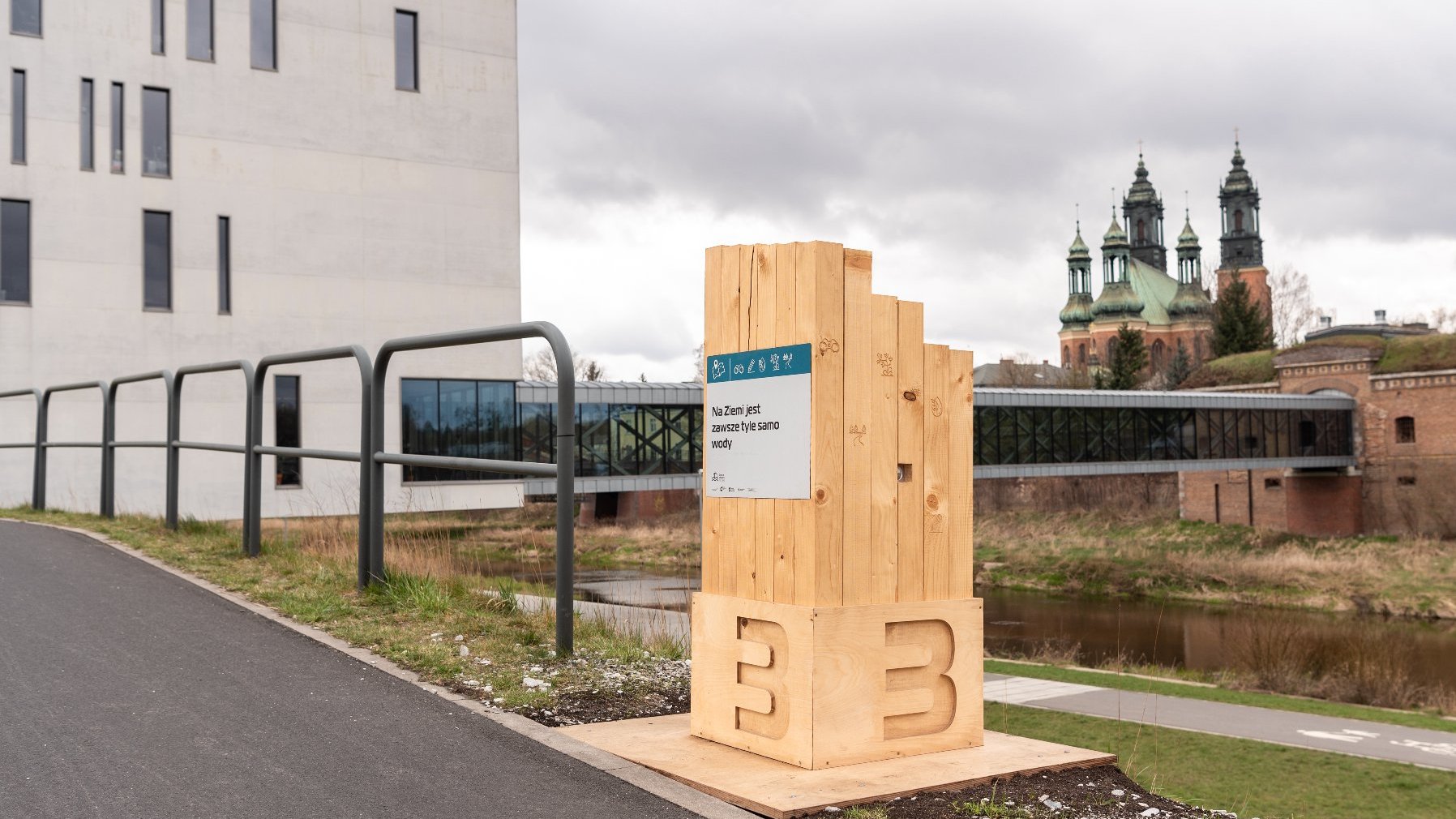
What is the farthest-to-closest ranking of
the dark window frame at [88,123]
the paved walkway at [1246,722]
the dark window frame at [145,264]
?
the dark window frame at [145,264] < the dark window frame at [88,123] < the paved walkway at [1246,722]

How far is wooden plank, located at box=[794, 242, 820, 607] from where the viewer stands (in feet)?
15.7

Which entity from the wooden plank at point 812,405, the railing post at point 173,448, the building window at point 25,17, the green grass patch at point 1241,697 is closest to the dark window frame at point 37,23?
the building window at point 25,17

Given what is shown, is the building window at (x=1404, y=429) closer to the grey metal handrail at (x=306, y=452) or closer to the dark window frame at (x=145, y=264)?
the dark window frame at (x=145, y=264)

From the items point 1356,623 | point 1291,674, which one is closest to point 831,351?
point 1291,674

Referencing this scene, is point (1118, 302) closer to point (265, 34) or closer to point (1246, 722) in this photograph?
point (265, 34)

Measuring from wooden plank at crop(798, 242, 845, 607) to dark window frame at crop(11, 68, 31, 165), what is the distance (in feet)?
101

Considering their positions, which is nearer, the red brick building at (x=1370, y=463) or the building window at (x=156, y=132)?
the building window at (x=156, y=132)

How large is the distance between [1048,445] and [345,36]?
3027 centimetres

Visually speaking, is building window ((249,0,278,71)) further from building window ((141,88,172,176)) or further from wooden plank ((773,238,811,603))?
wooden plank ((773,238,811,603))

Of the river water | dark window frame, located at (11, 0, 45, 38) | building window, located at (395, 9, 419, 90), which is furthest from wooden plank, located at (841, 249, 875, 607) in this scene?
building window, located at (395, 9, 419, 90)

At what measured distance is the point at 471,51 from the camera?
115 ft

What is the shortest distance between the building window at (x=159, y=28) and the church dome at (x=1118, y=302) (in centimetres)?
11003

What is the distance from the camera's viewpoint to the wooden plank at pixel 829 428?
15.7ft

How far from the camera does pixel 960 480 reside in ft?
17.4
